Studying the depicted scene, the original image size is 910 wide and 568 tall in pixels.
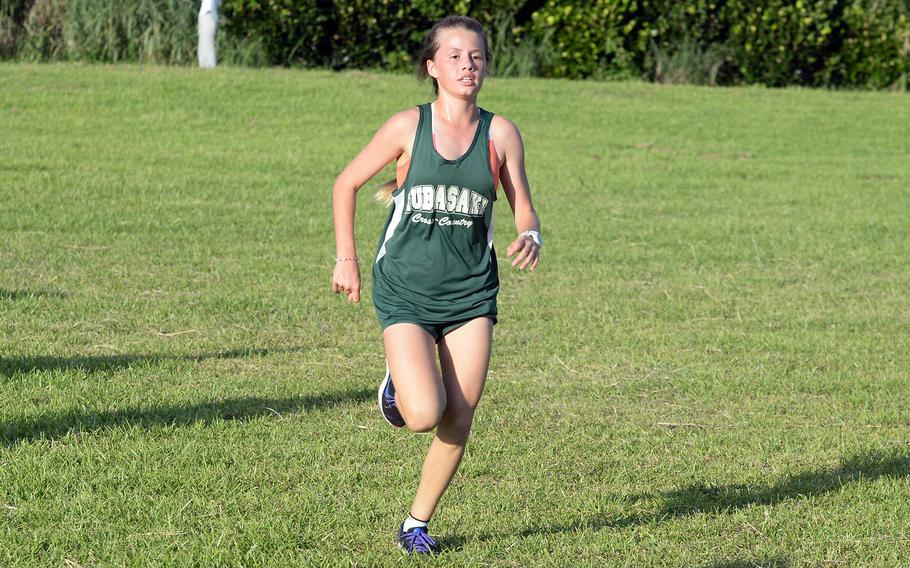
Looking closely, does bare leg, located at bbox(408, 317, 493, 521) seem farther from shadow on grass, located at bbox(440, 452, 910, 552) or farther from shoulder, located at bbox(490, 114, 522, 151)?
shoulder, located at bbox(490, 114, 522, 151)

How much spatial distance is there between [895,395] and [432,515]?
3.25m

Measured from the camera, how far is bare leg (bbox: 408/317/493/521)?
4.50m

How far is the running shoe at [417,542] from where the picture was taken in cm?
456

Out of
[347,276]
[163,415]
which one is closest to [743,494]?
[347,276]

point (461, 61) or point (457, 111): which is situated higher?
point (461, 61)

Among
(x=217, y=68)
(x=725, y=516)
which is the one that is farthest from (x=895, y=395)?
(x=217, y=68)

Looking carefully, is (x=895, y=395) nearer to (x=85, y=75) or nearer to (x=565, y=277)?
(x=565, y=277)

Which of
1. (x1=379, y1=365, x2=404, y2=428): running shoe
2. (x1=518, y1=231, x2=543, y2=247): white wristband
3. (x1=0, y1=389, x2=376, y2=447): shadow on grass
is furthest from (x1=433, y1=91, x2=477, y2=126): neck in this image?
(x1=0, y1=389, x2=376, y2=447): shadow on grass

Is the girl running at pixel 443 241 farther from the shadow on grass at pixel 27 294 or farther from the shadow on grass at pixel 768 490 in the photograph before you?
the shadow on grass at pixel 27 294

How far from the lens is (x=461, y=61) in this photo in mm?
4543

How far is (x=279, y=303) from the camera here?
863 centimetres

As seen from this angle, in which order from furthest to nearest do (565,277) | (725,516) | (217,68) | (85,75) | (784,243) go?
1. (217,68)
2. (85,75)
3. (784,243)
4. (565,277)
5. (725,516)

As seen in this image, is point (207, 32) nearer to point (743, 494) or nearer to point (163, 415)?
point (163, 415)

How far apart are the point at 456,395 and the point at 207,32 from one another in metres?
15.8
